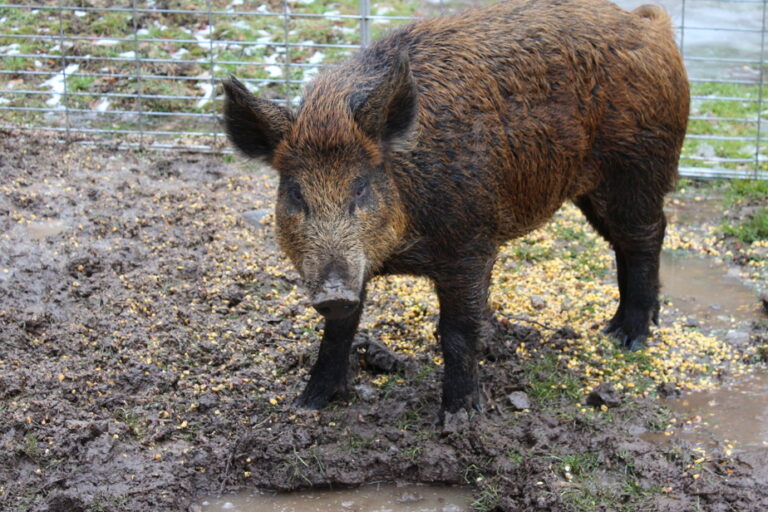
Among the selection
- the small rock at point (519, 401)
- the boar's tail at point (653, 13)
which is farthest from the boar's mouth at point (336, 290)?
the boar's tail at point (653, 13)

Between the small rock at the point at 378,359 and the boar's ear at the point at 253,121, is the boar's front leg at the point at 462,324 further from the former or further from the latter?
the boar's ear at the point at 253,121

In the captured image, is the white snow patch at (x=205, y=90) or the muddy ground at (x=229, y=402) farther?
the white snow patch at (x=205, y=90)

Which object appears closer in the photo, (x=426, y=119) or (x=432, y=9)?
(x=426, y=119)

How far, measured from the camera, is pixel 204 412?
5230mm

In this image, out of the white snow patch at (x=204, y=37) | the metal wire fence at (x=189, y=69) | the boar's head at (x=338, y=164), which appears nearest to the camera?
the boar's head at (x=338, y=164)

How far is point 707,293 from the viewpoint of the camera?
22.7 ft

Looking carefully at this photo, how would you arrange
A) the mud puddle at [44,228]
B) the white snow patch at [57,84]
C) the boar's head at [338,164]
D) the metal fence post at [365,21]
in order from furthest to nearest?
1. the white snow patch at [57,84]
2. the metal fence post at [365,21]
3. the mud puddle at [44,228]
4. the boar's head at [338,164]

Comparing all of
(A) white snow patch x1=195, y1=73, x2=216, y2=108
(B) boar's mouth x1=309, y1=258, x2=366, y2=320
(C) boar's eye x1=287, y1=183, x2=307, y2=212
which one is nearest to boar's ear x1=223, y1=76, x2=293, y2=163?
(C) boar's eye x1=287, y1=183, x2=307, y2=212

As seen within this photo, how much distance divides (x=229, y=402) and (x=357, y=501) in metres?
1.08

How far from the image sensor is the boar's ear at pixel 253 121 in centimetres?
458

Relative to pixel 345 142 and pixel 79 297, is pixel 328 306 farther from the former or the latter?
pixel 79 297

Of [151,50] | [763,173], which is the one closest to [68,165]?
[151,50]

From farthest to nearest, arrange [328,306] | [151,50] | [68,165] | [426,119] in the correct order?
[151,50]
[68,165]
[426,119]
[328,306]

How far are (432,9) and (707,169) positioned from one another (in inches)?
159
